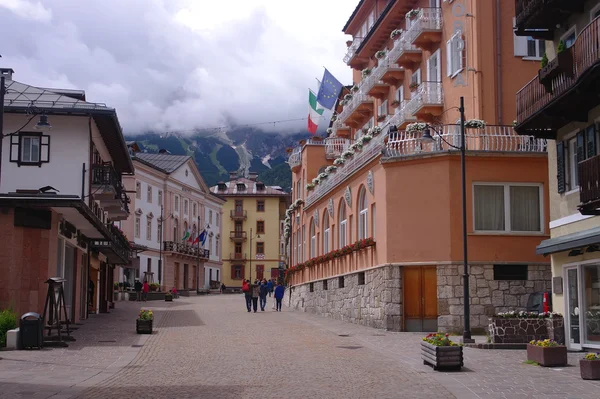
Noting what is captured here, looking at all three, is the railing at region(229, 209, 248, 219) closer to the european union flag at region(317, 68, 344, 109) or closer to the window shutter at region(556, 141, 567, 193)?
the european union flag at region(317, 68, 344, 109)

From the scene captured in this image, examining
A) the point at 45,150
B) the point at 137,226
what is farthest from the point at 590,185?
the point at 137,226

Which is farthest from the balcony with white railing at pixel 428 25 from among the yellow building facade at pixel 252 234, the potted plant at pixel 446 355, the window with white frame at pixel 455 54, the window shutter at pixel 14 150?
the yellow building facade at pixel 252 234

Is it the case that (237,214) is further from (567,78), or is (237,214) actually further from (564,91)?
(564,91)

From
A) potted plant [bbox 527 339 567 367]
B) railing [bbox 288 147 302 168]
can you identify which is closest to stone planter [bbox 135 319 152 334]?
potted plant [bbox 527 339 567 367]

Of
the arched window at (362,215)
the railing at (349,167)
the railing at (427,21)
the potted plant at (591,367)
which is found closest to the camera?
the potted plant at (591,367)

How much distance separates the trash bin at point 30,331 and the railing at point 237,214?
91827 mm

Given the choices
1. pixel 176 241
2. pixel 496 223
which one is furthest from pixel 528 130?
pixel 176 241

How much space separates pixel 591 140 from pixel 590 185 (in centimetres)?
228

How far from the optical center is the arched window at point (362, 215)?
3145 centimetres

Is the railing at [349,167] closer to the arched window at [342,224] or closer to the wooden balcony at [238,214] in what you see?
the arched window at [342,224]

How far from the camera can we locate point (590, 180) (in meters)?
17.0

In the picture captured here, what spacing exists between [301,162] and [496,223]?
24.2m

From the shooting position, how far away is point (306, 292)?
43.5 m

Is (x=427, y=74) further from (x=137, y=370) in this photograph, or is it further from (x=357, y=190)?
(x=137, y=370)
